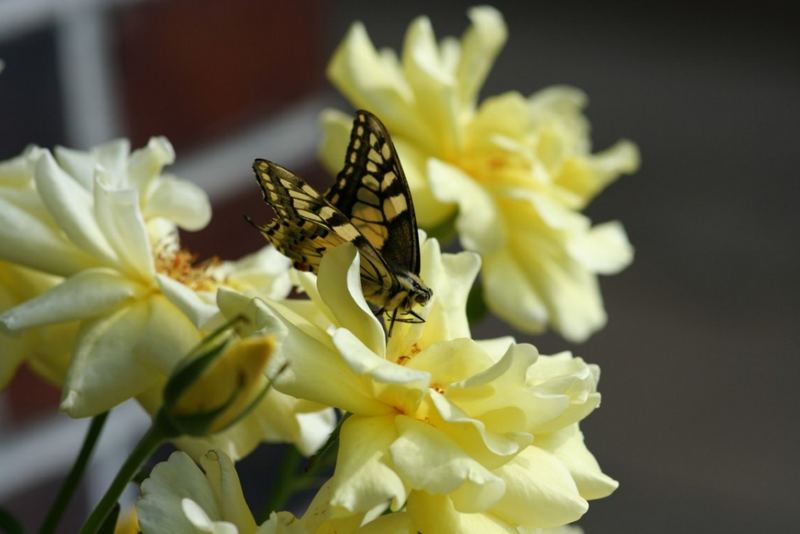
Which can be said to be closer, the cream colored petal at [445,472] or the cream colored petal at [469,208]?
the cream colored petal at [445,472]

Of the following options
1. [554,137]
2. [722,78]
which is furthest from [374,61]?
[722,78]

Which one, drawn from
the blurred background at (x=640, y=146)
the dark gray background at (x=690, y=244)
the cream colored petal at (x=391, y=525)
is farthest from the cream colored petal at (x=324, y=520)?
the dark gray background at (x=690, y=244)

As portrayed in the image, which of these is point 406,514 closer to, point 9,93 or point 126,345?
point 126,345

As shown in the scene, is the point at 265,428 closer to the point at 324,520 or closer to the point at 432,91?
the point at 324,520

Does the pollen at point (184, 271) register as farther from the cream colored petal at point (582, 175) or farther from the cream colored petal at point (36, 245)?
the cream colored petal at point (582, 175)

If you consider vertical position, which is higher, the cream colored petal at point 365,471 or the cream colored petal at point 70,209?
the cream colored petal at point 70,209

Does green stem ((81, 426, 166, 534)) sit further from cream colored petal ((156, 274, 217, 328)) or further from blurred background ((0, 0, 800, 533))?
blurred background ((0, 0, 800, 533))

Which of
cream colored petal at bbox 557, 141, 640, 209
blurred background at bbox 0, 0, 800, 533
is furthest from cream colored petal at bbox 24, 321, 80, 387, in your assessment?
blurred background at bbox 0, 0, 800, 533
